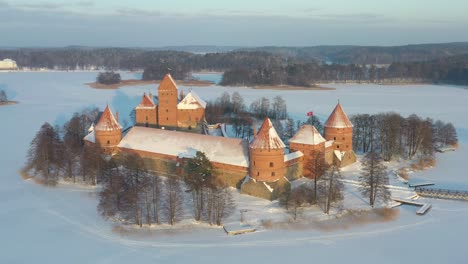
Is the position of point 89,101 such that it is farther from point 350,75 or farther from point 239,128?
point 350,75

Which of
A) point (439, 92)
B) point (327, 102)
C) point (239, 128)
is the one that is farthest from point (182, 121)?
point (439, 92)

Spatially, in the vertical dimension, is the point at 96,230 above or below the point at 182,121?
below

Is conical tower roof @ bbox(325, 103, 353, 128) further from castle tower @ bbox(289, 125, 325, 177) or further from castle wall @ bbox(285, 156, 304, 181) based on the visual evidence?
castle wall @ bbox(285, 156, 304, 181)

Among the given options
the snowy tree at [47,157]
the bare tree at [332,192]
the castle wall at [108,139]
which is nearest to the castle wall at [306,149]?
the bare tree at [332,192]

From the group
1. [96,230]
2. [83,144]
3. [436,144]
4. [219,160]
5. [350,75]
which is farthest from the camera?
[350,75]

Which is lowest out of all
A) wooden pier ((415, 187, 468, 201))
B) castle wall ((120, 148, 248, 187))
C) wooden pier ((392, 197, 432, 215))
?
wooden pier ((392, 197, 432, 215))

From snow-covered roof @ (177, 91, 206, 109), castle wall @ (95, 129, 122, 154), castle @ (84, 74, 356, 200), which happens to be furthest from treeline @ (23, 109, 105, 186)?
snow-covered roof @ (177, 91, 206, 109)
